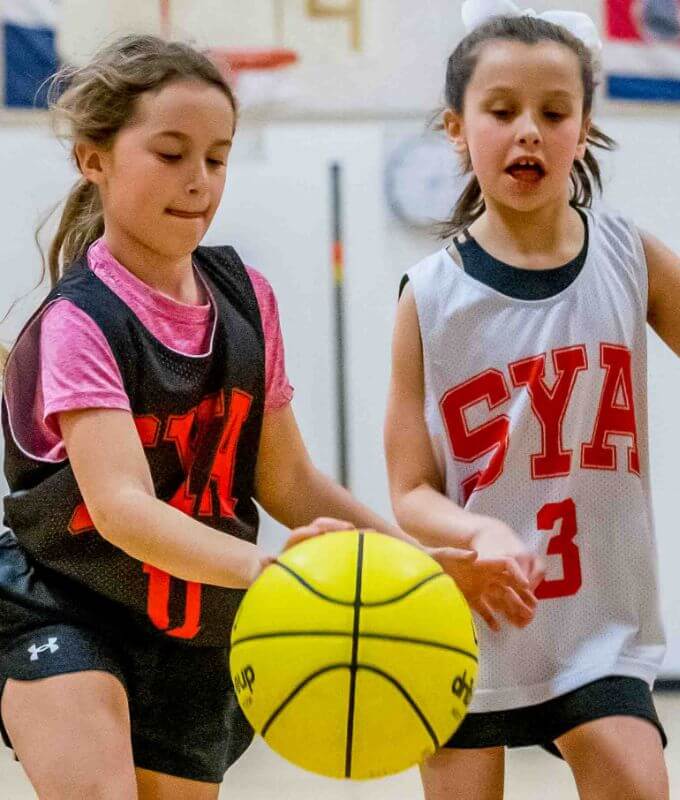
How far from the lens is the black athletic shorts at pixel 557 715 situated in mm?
2387

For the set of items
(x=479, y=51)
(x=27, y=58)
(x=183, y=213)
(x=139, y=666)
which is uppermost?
(x=479, y=51)

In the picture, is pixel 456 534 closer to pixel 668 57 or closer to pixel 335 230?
pixel 335 230

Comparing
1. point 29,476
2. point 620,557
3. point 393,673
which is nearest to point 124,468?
point 29,476

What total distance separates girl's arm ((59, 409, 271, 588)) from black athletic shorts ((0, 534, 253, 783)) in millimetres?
247

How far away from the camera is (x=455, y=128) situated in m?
2.68

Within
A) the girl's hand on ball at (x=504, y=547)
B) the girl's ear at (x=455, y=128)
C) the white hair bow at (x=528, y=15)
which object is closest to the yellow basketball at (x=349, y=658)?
the girl's hand on ball at (x=504, y=547)

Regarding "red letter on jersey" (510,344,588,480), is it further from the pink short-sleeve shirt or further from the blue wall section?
the blue wall section

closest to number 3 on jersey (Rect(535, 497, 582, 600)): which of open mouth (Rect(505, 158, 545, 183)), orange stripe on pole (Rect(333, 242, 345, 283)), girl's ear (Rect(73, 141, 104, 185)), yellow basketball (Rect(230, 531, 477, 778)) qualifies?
yellow basketball (Rect(230, 531, 477, 778))

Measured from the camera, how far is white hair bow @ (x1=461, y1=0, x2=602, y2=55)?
271cm

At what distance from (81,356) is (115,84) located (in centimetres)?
51

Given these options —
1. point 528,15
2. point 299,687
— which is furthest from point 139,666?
point 528,15

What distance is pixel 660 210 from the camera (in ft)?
18.5

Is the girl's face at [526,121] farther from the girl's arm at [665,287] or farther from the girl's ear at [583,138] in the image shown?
the girl's arm at [665,287]

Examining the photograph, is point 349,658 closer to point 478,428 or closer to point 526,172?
point 478,428
